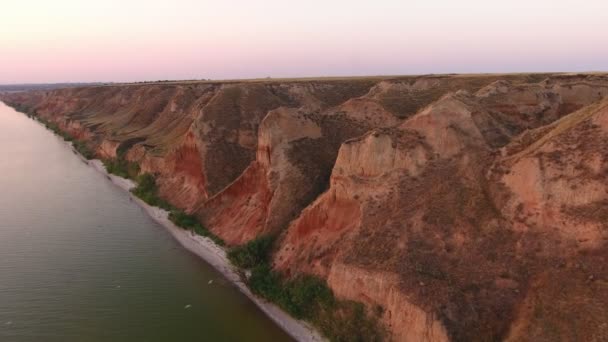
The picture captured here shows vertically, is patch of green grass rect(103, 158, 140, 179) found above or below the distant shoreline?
above

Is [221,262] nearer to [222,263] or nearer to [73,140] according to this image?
[222,263]

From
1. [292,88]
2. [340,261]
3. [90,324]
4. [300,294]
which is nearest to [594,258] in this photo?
[340,261]

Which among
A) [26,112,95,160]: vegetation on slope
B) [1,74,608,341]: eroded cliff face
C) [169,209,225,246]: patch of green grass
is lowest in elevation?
[26,112,95,160]: vegetation on slope

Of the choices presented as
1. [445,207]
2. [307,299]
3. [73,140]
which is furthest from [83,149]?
[445,207]

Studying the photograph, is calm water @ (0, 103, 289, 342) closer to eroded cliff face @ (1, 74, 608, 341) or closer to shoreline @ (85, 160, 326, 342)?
shoreline @ (85, 160, 326, 342)

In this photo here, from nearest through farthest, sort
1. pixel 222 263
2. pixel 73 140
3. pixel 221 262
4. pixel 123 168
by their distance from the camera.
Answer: pixel 222 263 < pixel 221 262 < pixel 123 168 < pixel 73 140

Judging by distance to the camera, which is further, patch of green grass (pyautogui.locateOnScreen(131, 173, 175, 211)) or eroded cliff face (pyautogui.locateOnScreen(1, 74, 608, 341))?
patch of green grass (pyautogui.locateOnScreen(131, 173, 175, 211))

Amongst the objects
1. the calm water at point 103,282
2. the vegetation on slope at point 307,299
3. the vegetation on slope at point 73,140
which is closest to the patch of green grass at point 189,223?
the calm water at point 103,282

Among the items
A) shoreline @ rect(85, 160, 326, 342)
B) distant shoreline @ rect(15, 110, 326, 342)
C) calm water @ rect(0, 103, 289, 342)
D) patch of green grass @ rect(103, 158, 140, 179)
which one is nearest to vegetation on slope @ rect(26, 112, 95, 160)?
patch of green grass @ rect(103, 158, 140, 179)
